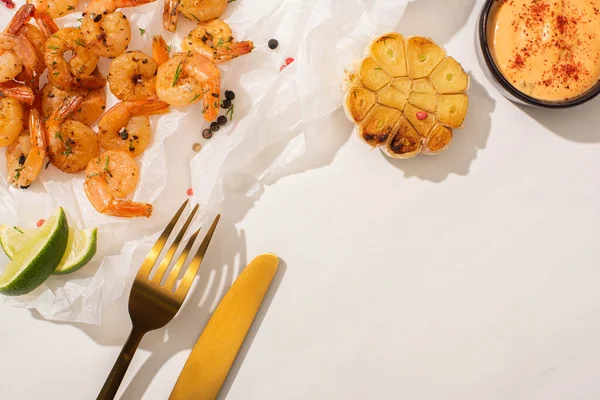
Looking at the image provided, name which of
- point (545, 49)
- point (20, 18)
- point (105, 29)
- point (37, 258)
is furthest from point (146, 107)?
point (545, 49)

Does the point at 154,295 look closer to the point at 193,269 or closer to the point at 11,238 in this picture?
the point at 193,269

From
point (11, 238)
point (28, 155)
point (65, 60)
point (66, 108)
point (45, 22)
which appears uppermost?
point (45, 22)

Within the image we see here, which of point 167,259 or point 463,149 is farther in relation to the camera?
point 463,149

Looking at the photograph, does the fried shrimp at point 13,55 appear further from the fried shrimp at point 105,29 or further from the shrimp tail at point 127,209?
the shrimp tail at point 127,209

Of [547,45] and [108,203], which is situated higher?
[547,45]

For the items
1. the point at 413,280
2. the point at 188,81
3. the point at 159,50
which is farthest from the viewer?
the point at 413,280

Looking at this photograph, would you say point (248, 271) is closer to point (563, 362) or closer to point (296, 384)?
point (296, 384)

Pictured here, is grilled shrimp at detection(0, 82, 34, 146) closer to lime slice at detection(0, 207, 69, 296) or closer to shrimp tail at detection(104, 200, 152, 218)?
lime slice at detection(0, 207, 69, 296)

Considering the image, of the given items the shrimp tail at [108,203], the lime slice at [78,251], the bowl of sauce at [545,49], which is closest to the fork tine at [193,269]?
the shrimp tail at [108,203]
